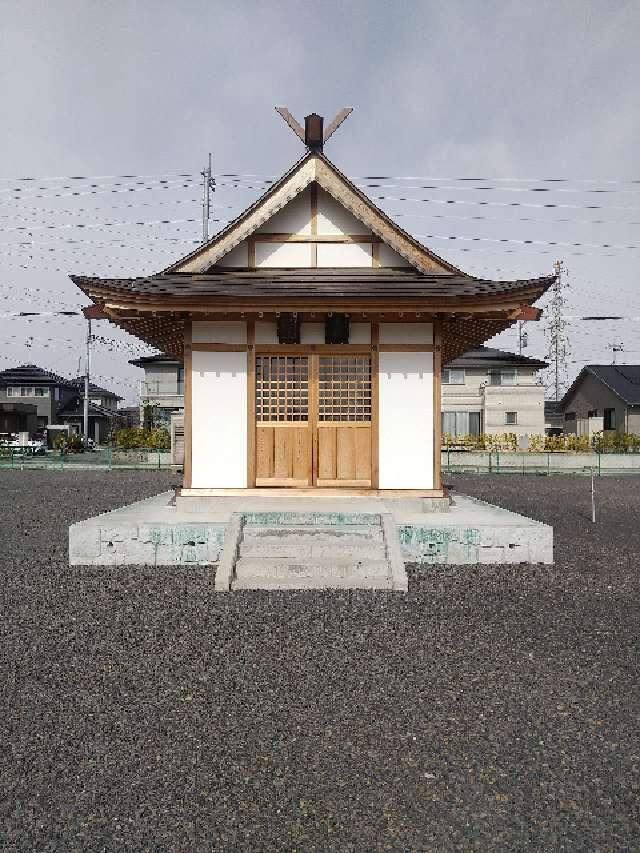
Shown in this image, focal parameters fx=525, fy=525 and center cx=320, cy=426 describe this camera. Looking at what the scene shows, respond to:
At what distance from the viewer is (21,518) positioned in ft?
38.2

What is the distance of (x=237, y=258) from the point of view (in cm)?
956

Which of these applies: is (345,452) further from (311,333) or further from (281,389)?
(311,333)

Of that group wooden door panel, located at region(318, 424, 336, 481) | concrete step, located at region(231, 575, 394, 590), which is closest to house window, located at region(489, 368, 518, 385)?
wooden door panel, located at region(318, 424, 336, 481)

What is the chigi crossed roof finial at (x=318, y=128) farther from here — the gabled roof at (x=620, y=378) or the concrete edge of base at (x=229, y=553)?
the gabled roof at (x=620, y=378)

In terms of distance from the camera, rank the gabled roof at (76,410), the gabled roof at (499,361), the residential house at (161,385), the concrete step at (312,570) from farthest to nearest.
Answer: the gabled roof at (76,410), the residential house at (161,385), the gabled roof at (499,361), the concrete step at (312,570)

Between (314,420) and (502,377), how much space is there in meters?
26.3

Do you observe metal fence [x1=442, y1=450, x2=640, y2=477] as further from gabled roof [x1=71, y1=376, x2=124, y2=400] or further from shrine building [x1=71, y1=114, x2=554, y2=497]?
gabled roof [x1=71, y1=376, x2=124, y2=400]

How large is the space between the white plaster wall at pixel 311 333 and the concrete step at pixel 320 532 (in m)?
3.22

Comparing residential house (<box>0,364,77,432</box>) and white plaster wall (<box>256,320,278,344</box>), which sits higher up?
residential house (<box>0,364,77,432</box>)

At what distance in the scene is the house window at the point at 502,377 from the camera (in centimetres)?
3241

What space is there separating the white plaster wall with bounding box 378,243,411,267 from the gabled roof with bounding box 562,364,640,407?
33.4 m

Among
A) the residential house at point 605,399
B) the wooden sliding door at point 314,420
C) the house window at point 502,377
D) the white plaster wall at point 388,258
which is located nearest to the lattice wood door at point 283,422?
the wooden sliding door at point 314,420

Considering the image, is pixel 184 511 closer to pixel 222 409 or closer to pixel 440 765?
pixel 222 409

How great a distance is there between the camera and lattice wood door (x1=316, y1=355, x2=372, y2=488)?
8.91 metres
